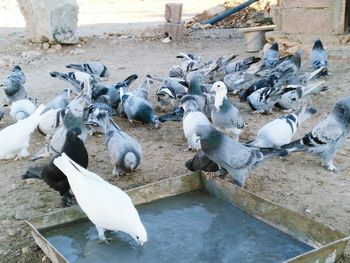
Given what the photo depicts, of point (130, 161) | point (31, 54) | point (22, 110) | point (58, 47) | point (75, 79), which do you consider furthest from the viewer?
point (58, 47)

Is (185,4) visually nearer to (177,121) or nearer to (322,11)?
(322,11)

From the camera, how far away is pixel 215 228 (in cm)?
386

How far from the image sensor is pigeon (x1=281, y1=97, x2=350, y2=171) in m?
4.84

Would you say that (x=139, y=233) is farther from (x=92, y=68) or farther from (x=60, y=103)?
(x=92, y=68)

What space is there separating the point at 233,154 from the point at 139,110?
223cm

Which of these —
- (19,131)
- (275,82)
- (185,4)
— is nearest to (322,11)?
(275,82)

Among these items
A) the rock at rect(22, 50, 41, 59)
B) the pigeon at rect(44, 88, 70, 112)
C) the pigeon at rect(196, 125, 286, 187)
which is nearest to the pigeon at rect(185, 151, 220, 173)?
the pigeon at rect(196, 125, 286, 187)

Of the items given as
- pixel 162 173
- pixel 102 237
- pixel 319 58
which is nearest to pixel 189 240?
pixel 102 237

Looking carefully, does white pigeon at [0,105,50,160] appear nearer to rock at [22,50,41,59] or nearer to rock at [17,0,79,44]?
rock at [22,50,41,59]

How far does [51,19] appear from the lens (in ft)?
37.9

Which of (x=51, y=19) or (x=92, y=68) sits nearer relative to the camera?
(x=92, y=68)

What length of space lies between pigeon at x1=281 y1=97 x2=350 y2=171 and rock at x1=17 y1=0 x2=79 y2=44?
8.04 m

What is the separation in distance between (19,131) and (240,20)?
1002 centimetres

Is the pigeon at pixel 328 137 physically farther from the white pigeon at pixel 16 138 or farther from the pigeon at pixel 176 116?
the white pigeon at pixel 16 138
